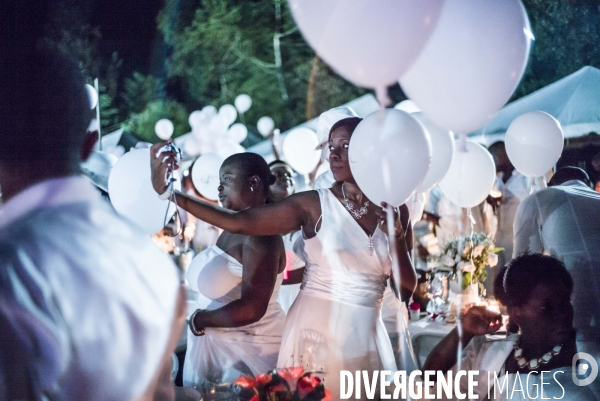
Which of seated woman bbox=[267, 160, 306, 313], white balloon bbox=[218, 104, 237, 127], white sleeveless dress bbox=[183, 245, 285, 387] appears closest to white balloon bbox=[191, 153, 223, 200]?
seated woman bbox=[267, 160, 306, 313]

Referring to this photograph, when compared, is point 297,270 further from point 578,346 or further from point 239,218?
point 578,346

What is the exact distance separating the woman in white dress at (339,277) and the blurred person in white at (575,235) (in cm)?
82

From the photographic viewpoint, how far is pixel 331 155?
8.91ft

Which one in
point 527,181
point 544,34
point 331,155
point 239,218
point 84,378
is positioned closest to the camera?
point 84,378

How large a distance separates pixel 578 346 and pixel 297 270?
6.07 feet

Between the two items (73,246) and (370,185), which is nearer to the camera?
(73,246)

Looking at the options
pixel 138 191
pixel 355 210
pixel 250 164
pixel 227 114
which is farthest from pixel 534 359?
pixel 227 114

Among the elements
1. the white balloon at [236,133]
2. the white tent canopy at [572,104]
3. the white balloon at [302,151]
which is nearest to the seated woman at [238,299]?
the white balloon at [302,151]

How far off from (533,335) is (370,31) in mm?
1177

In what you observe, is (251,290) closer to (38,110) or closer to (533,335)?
(533,335)

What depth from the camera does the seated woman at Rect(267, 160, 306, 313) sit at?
12.6ft

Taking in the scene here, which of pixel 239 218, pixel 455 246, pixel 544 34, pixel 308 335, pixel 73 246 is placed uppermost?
pixel 73 246

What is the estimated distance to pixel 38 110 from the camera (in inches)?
53.7

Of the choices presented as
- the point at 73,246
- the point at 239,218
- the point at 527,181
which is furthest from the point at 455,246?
the point at 73,246
